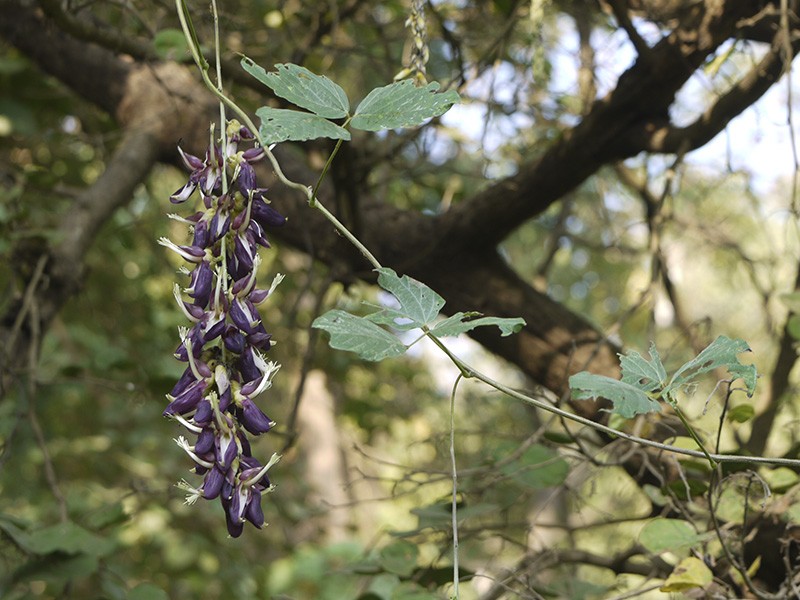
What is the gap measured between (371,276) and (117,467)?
2622 millimetres

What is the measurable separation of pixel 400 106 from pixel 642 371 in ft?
1.20

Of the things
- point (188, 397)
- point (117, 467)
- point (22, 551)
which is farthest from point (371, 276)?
point (117, 467)

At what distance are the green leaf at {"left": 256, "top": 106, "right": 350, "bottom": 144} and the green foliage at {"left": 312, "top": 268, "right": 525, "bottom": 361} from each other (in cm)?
15

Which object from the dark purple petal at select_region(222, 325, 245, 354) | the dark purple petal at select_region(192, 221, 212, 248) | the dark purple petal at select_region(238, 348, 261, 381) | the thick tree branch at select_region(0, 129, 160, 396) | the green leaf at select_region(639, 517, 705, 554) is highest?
the thick tree branch at select_region(0, 129, 160, 396)

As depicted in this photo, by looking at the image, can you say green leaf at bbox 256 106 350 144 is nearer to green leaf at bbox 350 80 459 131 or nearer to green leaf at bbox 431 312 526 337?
green leaf at bbox 350 80 459 131

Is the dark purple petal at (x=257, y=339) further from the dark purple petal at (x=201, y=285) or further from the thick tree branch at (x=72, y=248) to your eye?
the thick tree branch at (x=72, y=248)

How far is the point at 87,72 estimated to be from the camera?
228 centimetres

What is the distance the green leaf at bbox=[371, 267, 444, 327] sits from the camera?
93 centimetres

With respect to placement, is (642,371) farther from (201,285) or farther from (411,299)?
(201,285)

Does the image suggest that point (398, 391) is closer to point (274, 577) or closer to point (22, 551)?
point (274, 577)

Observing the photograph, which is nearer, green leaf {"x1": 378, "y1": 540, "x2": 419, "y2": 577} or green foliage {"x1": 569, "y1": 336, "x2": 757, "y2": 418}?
green foliage {"x1": 569, "y1": 336, "x2": 757, "y2": 418}

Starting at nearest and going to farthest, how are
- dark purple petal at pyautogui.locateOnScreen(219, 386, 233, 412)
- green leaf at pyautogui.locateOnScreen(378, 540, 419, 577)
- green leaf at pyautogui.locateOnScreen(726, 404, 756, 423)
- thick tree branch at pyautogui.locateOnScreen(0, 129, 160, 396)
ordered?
dark purple petal at pyautogui.locateOnScreen(219, 386, 233, 412) → green leaf at pyautogui.locateOnScreen(726, 404, 756, 423) → green leaf at pyautogui.locateOnScreen(378, 540, 419, 577) → thick tree branch at pyautogui.locateOnScreen(0, 129, 160, 396)

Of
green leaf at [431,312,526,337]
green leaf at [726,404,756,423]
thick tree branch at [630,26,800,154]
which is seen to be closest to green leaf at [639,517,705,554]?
green leaf at [726,404,756,423]

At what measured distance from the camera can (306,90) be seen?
93 centimetres
